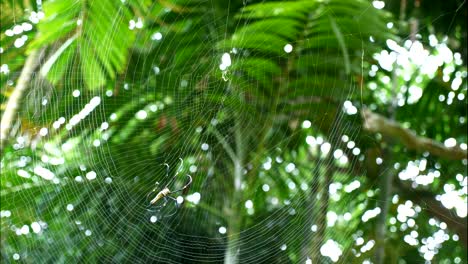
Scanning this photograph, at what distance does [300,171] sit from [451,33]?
65 centimetres

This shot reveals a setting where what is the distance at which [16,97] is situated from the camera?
1.87m

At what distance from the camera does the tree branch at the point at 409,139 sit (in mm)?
1784

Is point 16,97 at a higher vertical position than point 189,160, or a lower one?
higher

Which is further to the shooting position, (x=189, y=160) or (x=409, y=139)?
(x=189, y=160)

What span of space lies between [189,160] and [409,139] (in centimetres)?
69

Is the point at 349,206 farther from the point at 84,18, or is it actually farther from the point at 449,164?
the point at 84,18

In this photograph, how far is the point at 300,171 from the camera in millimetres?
2109

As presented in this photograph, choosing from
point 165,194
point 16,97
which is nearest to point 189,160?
point 165,194

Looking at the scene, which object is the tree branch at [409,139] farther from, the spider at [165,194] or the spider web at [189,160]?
the spider at [165,194]

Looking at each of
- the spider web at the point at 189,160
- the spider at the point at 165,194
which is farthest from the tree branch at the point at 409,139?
A: the spider at the point at 165,194

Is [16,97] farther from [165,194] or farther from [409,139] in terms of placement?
[409,139]

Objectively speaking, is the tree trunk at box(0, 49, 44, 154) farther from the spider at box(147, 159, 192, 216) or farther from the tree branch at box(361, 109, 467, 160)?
the tree branch at box(361, 109, 467, 160)

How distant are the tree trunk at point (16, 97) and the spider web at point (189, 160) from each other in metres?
0.03

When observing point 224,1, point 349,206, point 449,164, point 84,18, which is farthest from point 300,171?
point 84,18
